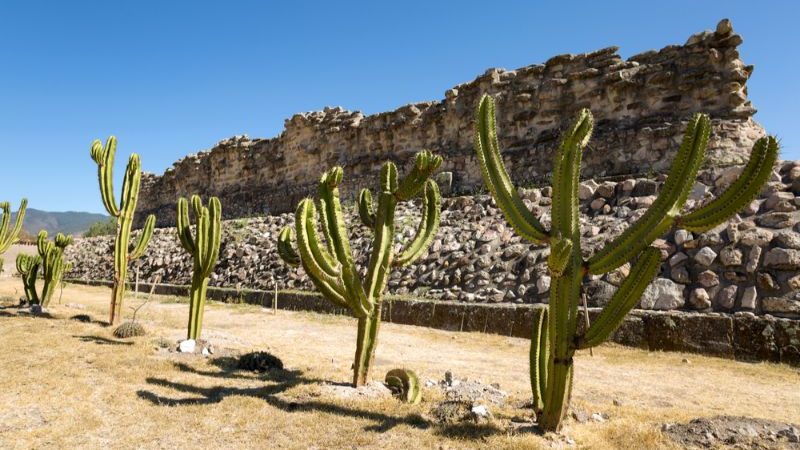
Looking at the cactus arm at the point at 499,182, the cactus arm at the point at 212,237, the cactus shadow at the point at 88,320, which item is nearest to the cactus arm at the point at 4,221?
the cactus shadow at the point at 88,320

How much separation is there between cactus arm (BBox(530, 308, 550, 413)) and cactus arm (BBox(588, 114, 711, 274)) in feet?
2.89

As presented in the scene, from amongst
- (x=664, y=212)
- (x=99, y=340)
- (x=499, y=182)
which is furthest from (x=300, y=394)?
(x=99, y=340)

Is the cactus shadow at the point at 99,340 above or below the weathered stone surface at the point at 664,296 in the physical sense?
below

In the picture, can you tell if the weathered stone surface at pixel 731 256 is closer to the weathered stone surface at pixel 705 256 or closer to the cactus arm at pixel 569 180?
the weathered stone surface at pixel 705 256

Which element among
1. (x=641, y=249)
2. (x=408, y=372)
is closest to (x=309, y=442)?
(x=408, y=372)

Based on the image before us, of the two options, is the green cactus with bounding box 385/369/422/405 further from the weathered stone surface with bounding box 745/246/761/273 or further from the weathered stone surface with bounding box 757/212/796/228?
the weathered stone surface with bounding box 757/212/796/228

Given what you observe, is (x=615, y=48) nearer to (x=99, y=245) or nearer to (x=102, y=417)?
(x=102, y=417)

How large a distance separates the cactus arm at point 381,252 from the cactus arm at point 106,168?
7.45m

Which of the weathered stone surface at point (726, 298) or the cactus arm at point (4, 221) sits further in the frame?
the cactus arm at point (4, 221)

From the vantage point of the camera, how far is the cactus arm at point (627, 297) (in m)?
3.92

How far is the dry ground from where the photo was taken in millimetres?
4156

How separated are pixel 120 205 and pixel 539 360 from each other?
9.62 metres

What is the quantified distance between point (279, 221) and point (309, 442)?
19.6 m

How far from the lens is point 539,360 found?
4668 mm
